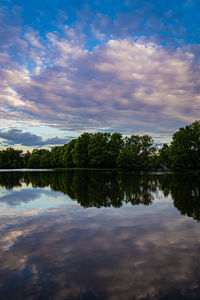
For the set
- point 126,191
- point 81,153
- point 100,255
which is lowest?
point 126,191

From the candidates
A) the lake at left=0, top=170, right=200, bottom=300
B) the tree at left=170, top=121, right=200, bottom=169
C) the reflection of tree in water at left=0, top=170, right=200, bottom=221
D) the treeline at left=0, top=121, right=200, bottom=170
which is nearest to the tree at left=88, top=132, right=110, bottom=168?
the treeline at left=0, top=121, right=200, bottom=170

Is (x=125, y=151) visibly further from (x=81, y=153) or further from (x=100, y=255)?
(x=100, y=255)

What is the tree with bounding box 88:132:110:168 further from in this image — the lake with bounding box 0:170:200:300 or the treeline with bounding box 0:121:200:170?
the lake with bounding box 0:170:200:300

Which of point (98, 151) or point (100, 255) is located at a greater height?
point (98, 151)

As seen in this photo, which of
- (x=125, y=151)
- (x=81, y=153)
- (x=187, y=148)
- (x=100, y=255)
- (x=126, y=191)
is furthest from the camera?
(x=81, y=153)

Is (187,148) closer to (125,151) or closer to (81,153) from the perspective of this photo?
(125,151)

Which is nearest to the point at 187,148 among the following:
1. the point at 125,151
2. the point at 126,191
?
the point at 125,151

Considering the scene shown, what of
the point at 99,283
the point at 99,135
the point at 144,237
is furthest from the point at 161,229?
the point at 99,135

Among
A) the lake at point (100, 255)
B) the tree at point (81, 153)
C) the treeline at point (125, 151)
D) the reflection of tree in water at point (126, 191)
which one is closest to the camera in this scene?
the lake at point (100, 255)

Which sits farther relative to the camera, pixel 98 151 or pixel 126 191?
pixel 98 151

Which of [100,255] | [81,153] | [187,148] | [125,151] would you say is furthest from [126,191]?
[81,153]

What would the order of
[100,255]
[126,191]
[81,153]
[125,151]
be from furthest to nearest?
[81,153] < [125,151] < [126,191] < [100,255]

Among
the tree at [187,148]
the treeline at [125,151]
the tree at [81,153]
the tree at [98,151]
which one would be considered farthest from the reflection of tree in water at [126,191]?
the tree at [81,153]

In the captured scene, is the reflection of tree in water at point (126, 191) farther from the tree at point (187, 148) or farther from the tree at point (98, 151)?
the tree at point (98, 151)
